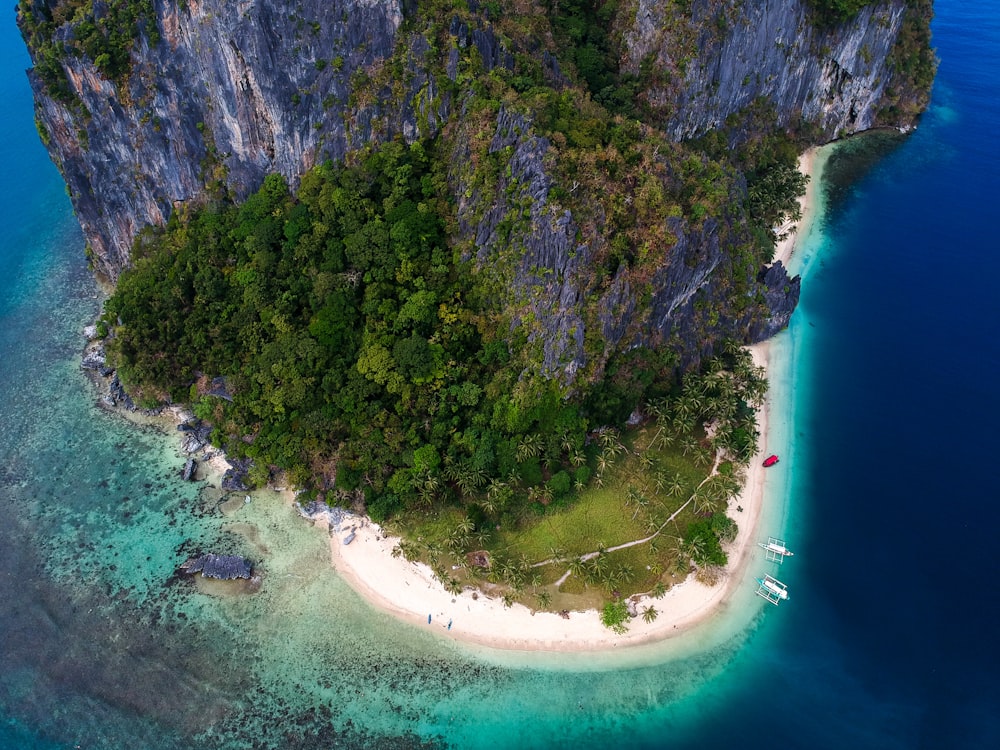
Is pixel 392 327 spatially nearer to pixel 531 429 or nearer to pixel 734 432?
pixel 531 429

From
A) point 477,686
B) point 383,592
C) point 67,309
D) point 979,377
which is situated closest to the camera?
point 477,686

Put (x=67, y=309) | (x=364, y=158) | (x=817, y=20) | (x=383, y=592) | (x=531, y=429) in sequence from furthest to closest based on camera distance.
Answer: (x=817, y=20)
(x=67, y=309)
(x=364, y=158)
(x=531, y=429)
(x=383, y=592)

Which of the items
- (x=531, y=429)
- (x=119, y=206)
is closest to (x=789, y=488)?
(x=531, y=429)

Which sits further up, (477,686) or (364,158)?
(364,158)

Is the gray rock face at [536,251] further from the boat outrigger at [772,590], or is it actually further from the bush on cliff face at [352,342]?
the boat outrigger at [772,590]

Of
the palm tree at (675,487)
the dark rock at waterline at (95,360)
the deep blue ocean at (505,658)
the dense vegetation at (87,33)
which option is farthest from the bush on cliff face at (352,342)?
the dense vegetation at (87,33)

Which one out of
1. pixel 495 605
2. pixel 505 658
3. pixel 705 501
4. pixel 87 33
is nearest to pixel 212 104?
pixel 87 33

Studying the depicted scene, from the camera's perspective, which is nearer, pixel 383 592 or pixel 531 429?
pixel 383 592

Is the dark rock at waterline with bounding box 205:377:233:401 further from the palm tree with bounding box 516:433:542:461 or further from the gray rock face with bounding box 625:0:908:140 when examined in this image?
the gray rock face with bounding box 625:0:908:140
